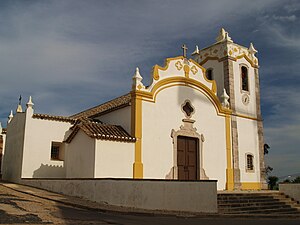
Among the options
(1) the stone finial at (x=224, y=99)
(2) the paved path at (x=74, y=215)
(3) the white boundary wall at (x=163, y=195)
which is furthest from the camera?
(1) the stone finial at (x=224, y=99)

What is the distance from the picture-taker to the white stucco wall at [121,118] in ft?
54.1

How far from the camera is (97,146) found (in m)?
14.8

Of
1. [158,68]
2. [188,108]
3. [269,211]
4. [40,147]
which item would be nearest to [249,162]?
[188,108]

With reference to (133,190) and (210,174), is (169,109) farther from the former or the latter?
(133,190)

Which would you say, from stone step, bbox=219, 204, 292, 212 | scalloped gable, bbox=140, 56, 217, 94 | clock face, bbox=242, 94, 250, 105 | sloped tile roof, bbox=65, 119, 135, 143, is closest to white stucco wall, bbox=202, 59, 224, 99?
clock face, bbox=242, 94, 250, 105

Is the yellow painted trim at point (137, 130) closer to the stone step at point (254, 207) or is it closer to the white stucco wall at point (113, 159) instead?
the white stucco wall at point (113, 159)

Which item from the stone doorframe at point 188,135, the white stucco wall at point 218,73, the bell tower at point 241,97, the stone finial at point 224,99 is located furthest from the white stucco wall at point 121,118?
the white stucco wall at point 218,73

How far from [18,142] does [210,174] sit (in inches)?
404

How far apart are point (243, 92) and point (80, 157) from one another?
36.8 feet

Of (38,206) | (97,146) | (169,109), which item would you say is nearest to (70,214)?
(38,206)

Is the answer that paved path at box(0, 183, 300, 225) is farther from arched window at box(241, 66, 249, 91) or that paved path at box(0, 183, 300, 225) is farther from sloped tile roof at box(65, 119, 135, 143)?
arched window at box(241, 66, 249, 91)

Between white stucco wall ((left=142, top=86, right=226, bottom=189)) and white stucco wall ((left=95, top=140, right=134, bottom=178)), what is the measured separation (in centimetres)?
80

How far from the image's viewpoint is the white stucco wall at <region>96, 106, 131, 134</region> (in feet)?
54.1

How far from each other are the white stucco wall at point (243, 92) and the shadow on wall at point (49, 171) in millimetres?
10809
